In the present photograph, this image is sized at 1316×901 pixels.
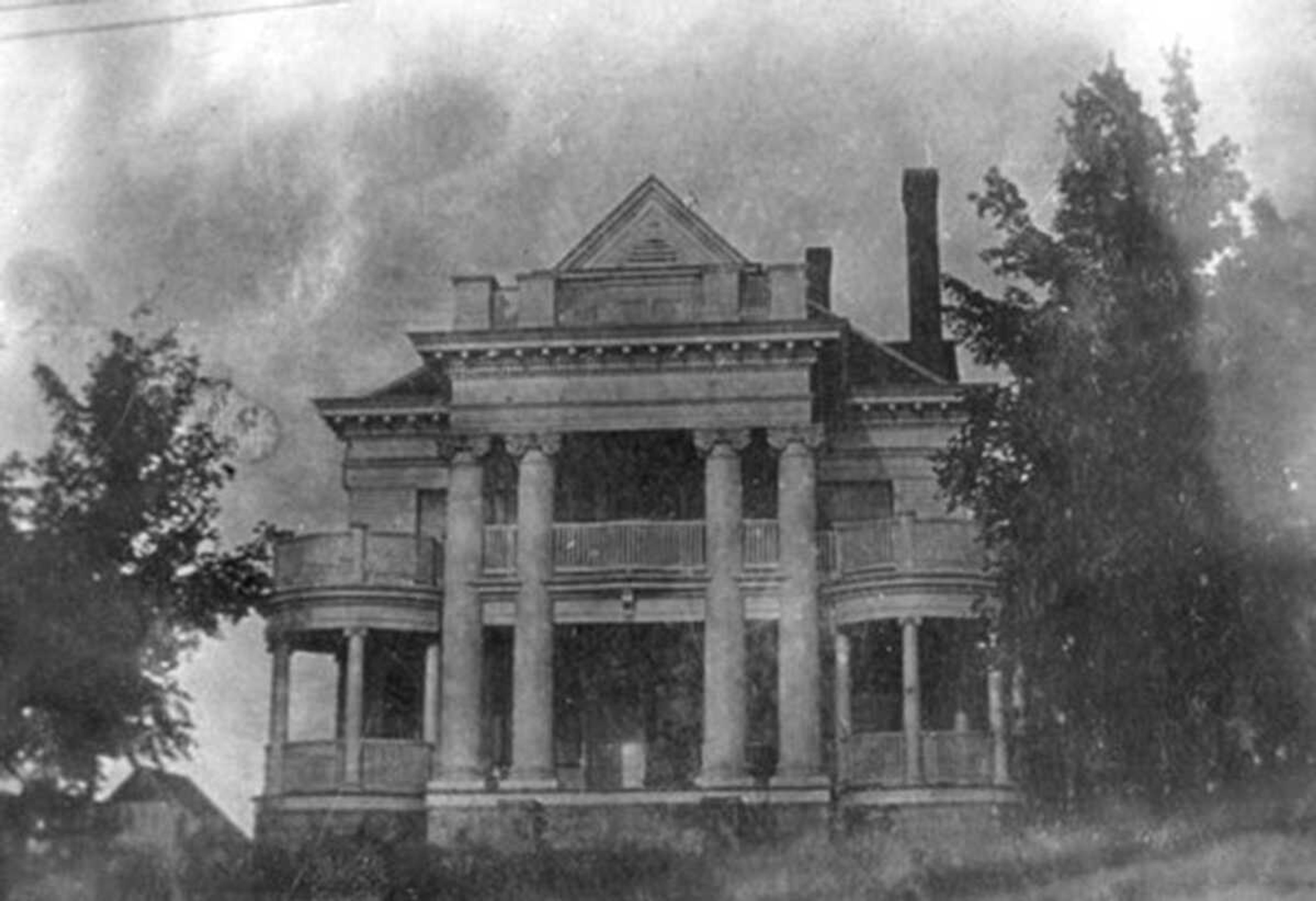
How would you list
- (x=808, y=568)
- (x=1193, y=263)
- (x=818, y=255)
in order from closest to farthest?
(x=1193, y=263) < (x=808, y=568) < (x=818, y=255)

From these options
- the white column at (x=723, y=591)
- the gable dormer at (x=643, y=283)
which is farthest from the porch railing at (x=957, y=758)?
the gable dormer at (x=643, y=283)

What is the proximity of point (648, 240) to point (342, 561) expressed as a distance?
20.3 ft

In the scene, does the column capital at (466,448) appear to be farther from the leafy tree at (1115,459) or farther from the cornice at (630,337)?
the leafy tree at (1115,459)

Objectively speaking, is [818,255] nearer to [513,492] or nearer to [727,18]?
[513,492]

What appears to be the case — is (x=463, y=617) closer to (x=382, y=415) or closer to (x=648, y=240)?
(x=382, y=415)

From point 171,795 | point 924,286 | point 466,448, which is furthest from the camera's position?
point 924,286

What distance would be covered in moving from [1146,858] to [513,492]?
42.6 ft

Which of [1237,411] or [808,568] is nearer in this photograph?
[1237,411]

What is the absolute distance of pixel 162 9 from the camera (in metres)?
22.1

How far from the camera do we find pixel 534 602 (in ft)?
90.0

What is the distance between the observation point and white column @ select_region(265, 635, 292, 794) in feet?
88.9

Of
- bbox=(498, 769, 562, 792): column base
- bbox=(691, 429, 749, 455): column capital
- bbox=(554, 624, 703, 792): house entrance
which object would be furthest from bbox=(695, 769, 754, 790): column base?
bbox=(691, 429, 749, 455): column capital

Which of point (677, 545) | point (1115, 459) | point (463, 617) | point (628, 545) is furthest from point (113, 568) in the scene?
point (1115, 459)

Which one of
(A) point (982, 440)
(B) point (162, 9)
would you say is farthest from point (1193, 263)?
(B) point (162, 9)
